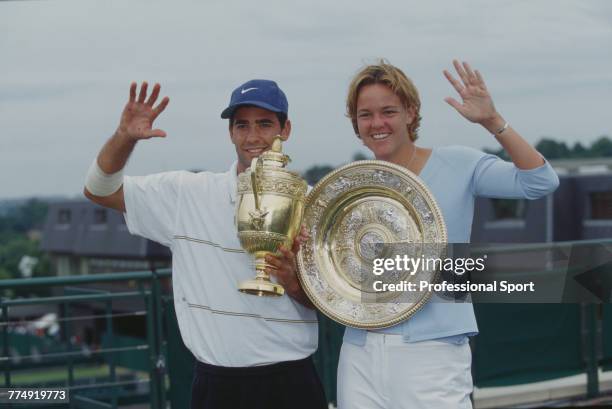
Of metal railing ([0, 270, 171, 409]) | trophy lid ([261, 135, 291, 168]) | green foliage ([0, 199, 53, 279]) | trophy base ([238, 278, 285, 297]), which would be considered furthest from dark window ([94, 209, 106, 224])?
trophy base ([238, 278, 285, 297])

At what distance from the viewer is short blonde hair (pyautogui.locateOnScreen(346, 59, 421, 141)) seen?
2938 millimetres

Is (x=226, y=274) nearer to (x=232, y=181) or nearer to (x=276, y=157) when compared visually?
(x=232, y=181)

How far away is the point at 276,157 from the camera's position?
2.92 meters

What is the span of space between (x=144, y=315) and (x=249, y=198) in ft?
9.34

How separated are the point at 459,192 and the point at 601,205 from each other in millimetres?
53706

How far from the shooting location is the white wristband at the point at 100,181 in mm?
3197

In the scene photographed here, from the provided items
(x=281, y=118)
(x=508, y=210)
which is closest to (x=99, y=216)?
(x=508, y=210)

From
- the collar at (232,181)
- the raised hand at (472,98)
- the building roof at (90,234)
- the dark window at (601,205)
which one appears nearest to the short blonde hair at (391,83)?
the raised hand at (472,98)

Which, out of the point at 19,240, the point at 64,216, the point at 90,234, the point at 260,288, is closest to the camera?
the point at 260,288

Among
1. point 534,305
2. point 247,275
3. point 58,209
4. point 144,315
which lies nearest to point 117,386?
point 144,315

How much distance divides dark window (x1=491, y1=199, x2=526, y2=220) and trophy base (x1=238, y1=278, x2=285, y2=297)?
5433 centimetres

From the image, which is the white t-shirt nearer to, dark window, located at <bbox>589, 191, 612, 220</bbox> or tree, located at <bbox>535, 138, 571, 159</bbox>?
tree, located at <bbox>535, 138, 571, 159</bbox>

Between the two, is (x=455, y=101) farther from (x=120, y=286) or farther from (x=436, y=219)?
(x=120, y=286)

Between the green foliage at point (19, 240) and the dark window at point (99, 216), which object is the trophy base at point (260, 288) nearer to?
the green foliage at point (19, 240)
